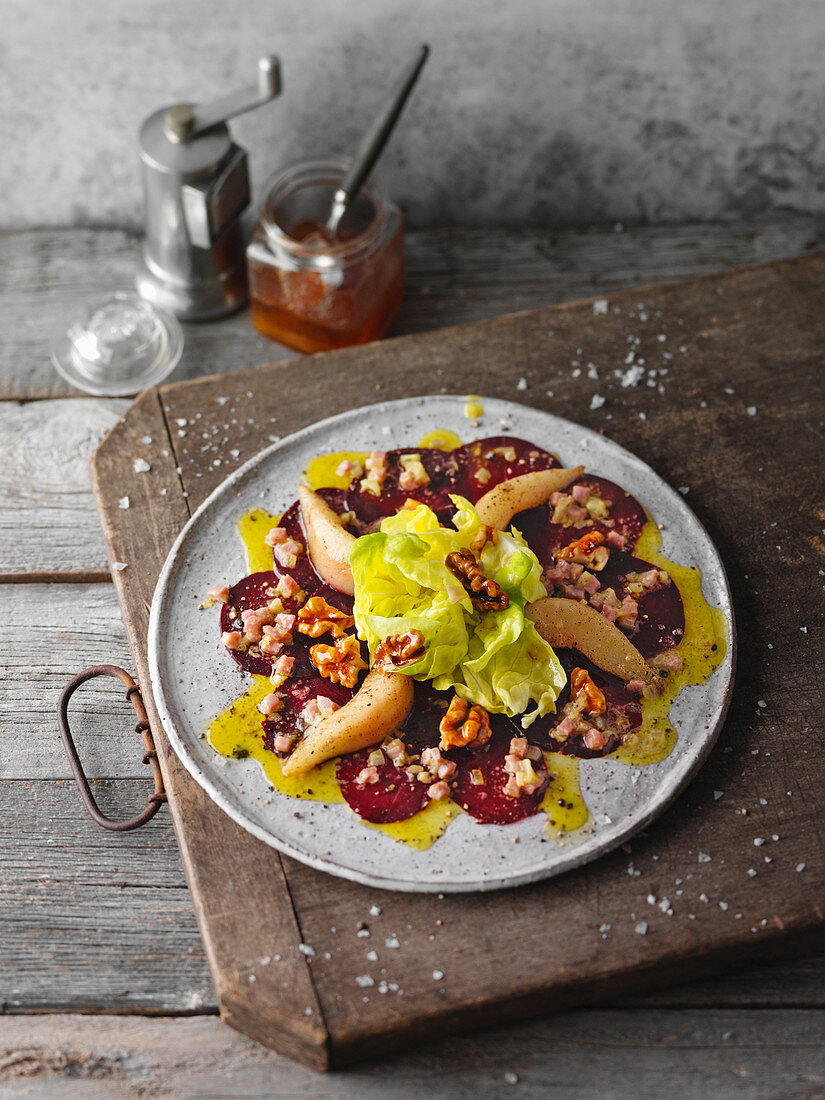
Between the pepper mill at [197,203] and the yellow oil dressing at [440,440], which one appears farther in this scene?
the pepper mill at [197,203]

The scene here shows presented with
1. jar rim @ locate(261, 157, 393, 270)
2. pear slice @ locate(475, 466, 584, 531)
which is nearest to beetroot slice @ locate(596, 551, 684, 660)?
pear slice @ locate(475, 466, 584, 531)

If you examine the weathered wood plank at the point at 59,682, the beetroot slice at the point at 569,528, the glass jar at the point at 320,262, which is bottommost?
the weathered wood plank at the point at 59,682

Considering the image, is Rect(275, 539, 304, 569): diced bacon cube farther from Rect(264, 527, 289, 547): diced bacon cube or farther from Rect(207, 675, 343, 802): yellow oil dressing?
Rect(207, 675, 343, 802): yellow oil dressing

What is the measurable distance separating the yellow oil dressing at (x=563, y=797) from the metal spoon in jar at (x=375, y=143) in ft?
3.34

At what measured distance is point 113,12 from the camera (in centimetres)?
188

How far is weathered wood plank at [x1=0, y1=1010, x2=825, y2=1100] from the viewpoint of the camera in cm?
121

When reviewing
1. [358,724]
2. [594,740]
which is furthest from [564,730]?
[358,724]

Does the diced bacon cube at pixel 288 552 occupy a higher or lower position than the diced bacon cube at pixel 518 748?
higher

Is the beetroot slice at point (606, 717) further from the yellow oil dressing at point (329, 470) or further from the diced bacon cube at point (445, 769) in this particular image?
the yellow oil dressing at point (329, 470)

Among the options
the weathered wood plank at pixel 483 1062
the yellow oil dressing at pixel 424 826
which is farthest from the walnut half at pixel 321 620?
the weathered wood plank at pixel 483 1062

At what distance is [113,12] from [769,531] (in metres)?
1.51

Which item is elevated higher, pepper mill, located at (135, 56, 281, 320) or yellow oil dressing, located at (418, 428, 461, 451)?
pepper mill, located at (135, 56, 281, 320)

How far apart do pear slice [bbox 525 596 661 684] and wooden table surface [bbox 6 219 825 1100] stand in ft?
1.36

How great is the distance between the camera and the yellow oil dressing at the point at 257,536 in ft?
4.91
